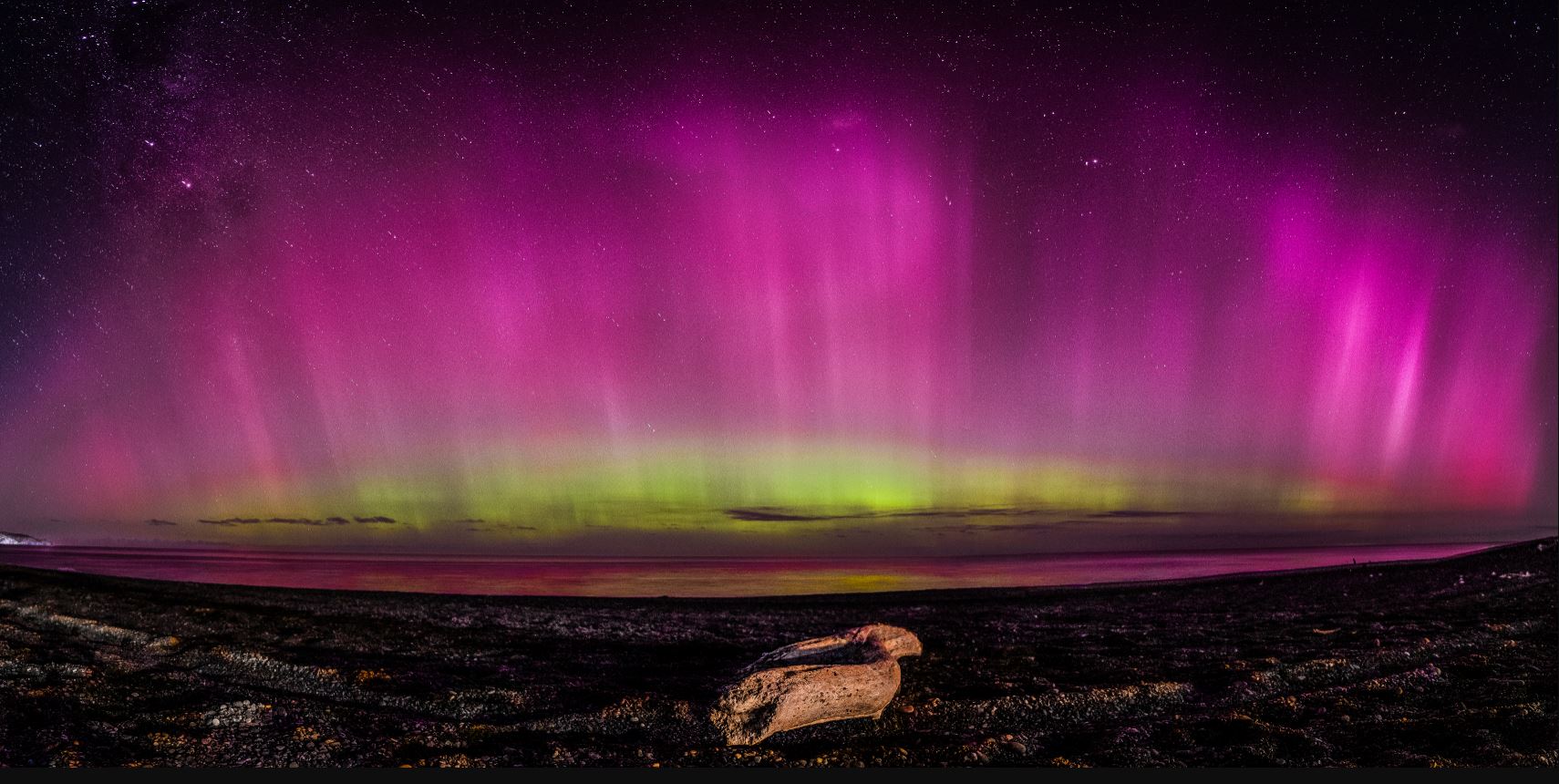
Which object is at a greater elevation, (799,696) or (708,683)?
(799,696)

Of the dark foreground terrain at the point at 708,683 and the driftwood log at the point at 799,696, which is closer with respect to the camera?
the dark foreground terrain at the point at 708,683

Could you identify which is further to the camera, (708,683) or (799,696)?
(708,683)

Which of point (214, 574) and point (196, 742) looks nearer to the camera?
point (196, 742)

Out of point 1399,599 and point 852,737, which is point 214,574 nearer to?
point 852,737

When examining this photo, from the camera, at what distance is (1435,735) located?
254 inches

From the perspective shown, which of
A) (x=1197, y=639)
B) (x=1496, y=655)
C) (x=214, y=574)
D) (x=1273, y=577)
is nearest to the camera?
(x=1496, y=655)

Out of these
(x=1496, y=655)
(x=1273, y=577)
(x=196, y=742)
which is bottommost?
(x=1273, y=577)

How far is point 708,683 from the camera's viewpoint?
337 inches

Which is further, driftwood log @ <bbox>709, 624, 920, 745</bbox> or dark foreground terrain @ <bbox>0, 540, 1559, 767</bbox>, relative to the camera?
driftwood log @ <bbox>709, 624, 920, 745</bbox>

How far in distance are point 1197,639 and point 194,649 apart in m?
15.5

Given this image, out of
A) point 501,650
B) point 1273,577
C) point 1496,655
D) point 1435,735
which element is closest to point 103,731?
point 501,650

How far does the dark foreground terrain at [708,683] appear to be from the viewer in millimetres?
6316

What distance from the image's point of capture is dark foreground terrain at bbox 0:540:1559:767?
6.32 meters

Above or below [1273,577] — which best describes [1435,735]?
above
